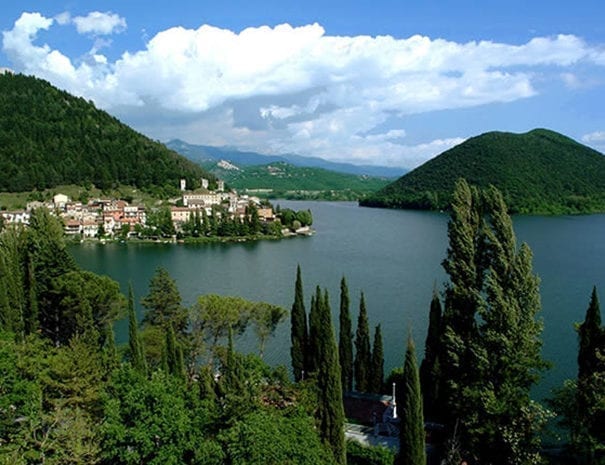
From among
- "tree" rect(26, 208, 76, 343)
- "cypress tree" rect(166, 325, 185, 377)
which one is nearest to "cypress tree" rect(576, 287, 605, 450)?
"cypress tree" rect(166, 325, 185, 377)

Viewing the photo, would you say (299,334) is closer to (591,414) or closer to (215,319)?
(215,319)

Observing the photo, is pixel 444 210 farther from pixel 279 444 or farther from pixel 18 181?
pixel 279 444

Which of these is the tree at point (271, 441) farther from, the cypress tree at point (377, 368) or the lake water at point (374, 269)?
the lake water at point (374, 269)

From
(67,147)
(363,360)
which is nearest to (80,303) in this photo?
(363,360)

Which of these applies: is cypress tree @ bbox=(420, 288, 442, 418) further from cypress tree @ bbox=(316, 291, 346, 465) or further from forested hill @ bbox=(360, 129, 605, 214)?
forested hill @ bbox=(360, 129, 605, 214)

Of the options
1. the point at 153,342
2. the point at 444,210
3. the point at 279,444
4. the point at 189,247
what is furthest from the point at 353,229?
the point at 279,444
